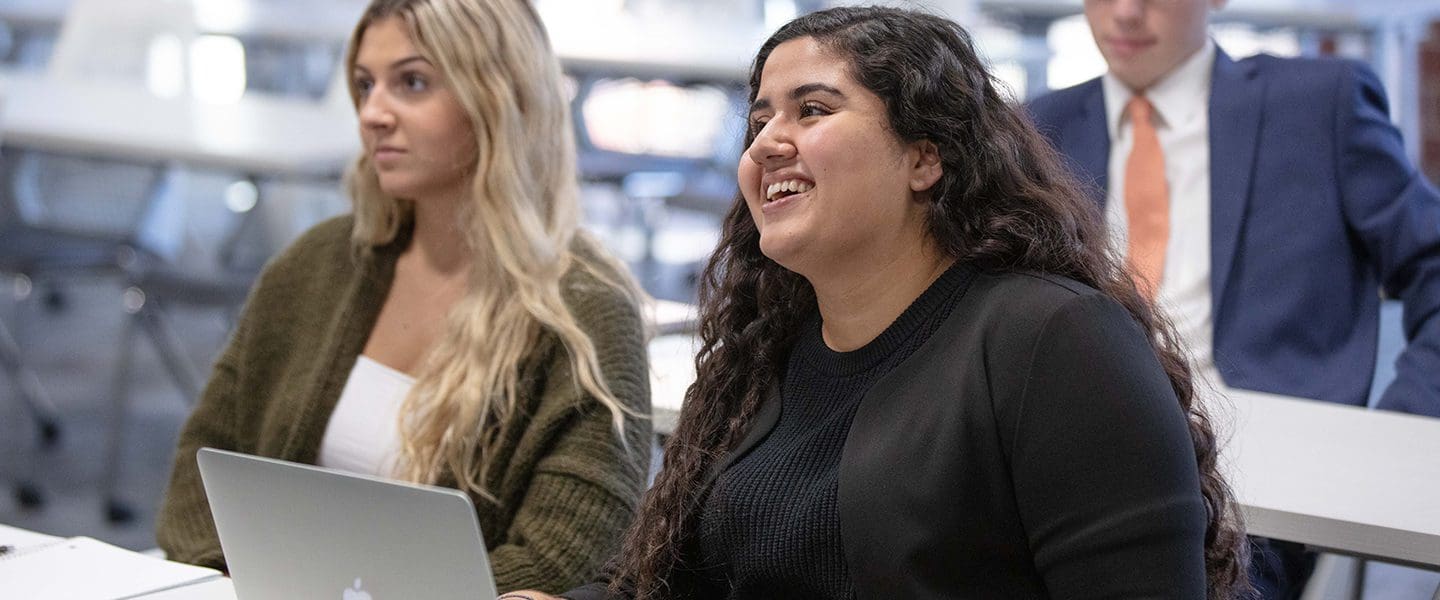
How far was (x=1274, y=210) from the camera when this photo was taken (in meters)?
2.72

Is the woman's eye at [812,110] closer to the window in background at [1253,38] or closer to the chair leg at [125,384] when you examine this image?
the chair leg at [125,384]

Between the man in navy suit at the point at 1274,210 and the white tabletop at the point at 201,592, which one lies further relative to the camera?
the man in navy suit at the point at 1274,210

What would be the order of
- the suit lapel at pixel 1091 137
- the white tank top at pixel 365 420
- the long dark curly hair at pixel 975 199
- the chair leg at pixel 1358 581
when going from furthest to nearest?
the suit lapel at pixel 1091 137, the chair leg at pixel 1358 581, the white tank top at pixel 365 420, the long dark curly hair at pixel 975 199

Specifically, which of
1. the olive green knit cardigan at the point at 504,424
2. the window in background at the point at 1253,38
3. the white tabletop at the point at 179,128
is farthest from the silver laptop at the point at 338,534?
the window in background at the point at 1253,38

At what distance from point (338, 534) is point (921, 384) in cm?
53

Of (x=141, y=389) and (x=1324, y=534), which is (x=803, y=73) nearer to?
(x=1324, y=534)

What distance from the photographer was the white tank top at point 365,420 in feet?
7.44

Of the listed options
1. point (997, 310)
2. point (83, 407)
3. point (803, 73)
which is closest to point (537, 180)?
point (803, 73)

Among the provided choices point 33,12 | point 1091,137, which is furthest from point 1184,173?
point 33,12

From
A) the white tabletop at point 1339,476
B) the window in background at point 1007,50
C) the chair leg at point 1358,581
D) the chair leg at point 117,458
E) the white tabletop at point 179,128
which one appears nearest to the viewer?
the white tabletop at point 1339,476

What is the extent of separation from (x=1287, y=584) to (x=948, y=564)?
117 centimetres

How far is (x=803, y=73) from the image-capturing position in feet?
5.13

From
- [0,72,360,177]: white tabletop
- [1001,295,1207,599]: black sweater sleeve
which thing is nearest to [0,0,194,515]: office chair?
[0,72,360,177]: white tabletop

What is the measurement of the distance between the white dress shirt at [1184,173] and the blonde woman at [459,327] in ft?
3.47
